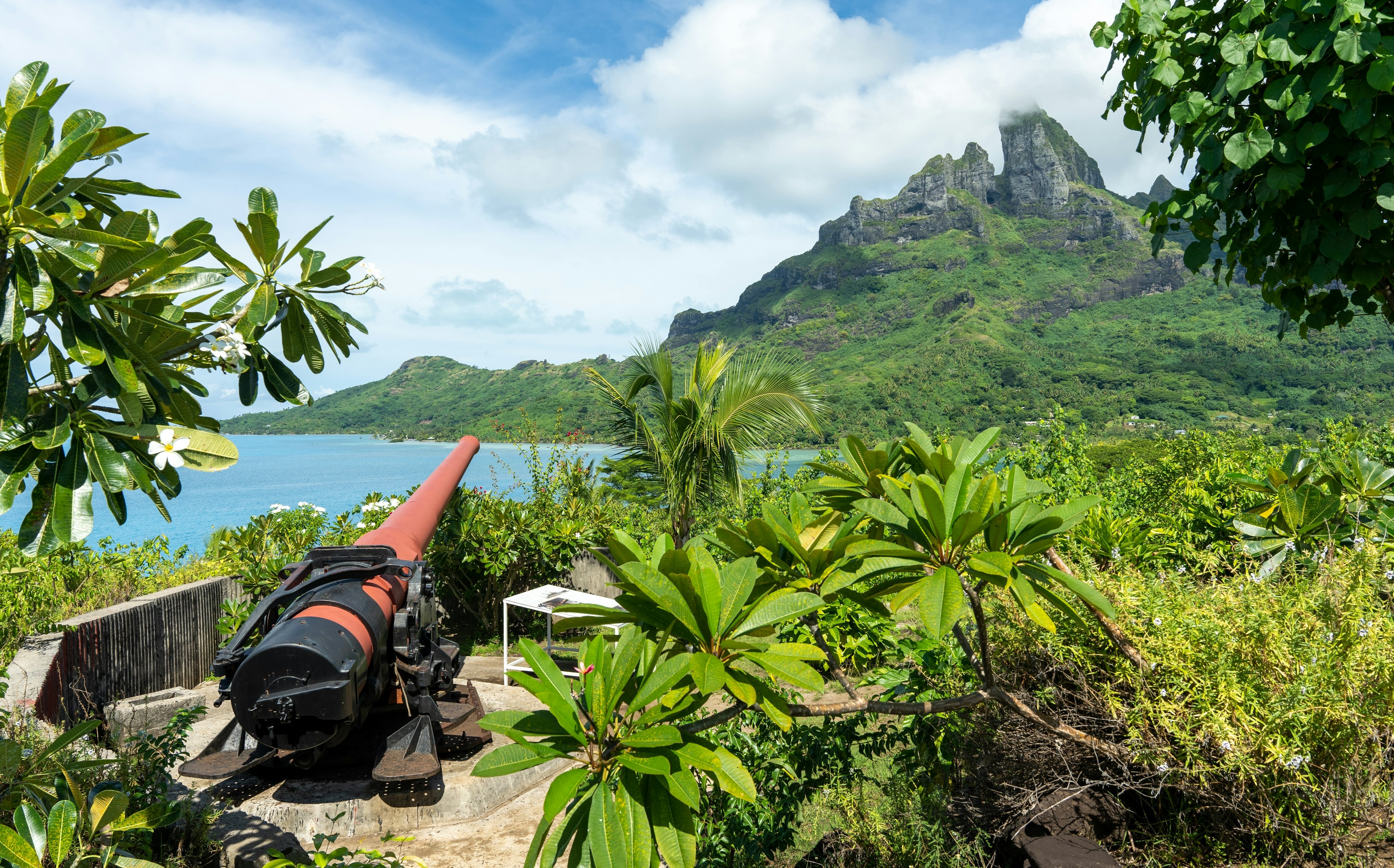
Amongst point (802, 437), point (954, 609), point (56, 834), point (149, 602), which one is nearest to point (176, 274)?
point (56, 834)

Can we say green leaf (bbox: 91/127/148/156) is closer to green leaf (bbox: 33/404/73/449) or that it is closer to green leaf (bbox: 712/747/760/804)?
green leaf (bbox: 33/404/73/449)

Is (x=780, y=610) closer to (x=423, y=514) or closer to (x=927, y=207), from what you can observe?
(x=423, y=514)

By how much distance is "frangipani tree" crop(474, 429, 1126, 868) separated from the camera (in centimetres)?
153

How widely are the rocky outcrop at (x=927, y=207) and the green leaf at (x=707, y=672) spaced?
135302mm

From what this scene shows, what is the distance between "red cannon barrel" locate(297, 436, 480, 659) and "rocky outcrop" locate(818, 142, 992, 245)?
131 m

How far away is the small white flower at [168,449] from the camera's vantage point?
199cm

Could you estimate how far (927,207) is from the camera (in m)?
136

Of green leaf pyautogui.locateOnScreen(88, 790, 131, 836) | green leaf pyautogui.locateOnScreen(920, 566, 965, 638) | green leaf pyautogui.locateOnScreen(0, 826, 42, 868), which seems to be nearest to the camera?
green leaf pyautogui.locateOnScreen(920, 566, 965, 638)

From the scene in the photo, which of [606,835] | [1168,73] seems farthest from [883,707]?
[1168,73]

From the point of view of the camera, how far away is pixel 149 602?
20.6ft

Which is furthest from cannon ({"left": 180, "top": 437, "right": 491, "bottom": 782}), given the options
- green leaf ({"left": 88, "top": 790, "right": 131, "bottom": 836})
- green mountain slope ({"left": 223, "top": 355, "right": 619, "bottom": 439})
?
green mountain slope ({"left": 223, "top": 355, "right": 619, "bottom": 439})

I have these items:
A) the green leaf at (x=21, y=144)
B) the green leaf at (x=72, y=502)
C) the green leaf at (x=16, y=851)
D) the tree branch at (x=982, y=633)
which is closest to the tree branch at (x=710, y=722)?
the tree branch at (x=982, y=633)

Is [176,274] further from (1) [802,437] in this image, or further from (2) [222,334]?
(1) [802,437]

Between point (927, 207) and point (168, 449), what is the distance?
14863 centimetres
